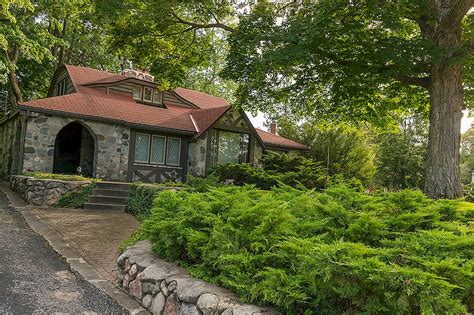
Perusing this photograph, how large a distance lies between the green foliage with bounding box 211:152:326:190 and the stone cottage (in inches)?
122

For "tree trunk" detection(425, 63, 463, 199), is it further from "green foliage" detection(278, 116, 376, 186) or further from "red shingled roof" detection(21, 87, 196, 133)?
"red shingled roof" detection(21, 87, 196, 133)

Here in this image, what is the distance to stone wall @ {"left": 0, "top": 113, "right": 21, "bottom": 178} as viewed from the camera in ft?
50.5

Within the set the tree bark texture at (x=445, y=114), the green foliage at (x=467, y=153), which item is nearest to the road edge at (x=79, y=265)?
the tree bark texture at (x=445, y=114)

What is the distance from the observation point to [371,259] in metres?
2.62

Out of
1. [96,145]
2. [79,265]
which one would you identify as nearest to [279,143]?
[96,145]

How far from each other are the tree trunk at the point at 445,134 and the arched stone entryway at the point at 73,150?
14.2 m

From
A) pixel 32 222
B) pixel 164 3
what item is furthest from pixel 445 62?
pixel 32 222

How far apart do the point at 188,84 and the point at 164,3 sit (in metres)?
22.2

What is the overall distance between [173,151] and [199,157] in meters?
1.31

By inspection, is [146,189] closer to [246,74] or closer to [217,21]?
[246,74]

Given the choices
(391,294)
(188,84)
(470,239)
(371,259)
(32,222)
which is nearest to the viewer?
(391,294)

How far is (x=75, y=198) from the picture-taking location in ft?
37.7

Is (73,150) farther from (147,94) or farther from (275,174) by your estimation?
(275,174)

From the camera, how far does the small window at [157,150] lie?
54.9 feet
